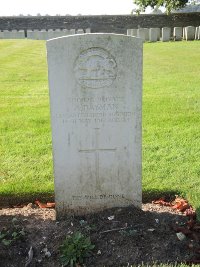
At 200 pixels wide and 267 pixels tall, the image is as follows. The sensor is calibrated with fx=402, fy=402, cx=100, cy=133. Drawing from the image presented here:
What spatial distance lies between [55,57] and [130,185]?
138 cm

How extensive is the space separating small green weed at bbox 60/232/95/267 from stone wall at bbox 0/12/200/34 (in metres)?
30.7

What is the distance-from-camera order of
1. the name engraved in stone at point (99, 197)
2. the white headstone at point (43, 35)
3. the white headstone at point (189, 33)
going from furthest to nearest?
the white headstone at point (43, 35) < the white headstone at point (189, 33) < the name engraved in stone at point (99, 197)

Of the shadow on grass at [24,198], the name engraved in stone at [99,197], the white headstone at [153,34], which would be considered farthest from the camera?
the white headstone at [153,34]

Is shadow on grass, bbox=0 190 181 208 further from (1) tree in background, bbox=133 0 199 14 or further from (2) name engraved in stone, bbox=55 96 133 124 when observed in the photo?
(1) tree in background, bbox=133 0 199 14

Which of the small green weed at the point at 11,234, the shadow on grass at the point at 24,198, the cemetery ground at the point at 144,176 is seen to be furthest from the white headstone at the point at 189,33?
the small green weed at the point at 11,234

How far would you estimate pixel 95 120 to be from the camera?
362 centimetres

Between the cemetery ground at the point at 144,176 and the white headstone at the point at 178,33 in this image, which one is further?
the white headstone at the point at 178,33

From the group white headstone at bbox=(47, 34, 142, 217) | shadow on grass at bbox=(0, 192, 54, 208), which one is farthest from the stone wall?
white headstone at bbox=(47, 34, 142, 217)

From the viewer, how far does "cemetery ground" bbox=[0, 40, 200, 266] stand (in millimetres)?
3371

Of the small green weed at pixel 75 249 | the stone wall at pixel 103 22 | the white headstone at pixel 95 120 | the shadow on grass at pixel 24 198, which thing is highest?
the stone wall at pixel 103 22

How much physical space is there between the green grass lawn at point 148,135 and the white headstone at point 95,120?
0.75 metres

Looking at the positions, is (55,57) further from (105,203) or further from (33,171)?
(33,171)

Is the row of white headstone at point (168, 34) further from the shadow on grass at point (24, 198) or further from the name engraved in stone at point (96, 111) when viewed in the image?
the name engraved in stone at point (96, 111)

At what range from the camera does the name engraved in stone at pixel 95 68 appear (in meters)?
3.43
